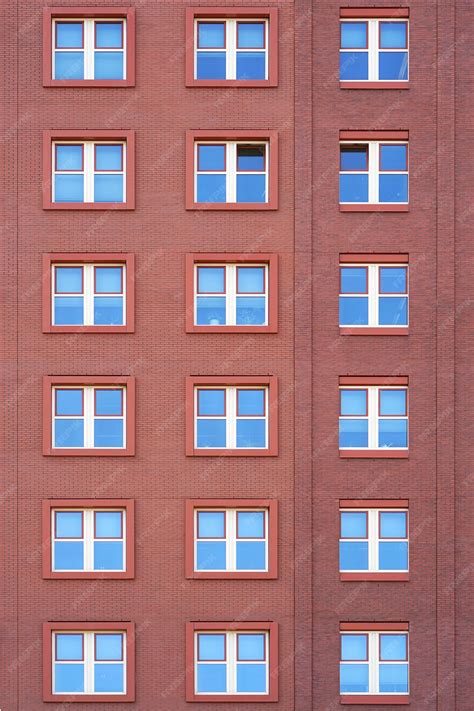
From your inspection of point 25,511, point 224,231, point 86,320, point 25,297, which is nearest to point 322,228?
point 224,231

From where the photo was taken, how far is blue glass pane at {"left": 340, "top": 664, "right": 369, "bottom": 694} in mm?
20484

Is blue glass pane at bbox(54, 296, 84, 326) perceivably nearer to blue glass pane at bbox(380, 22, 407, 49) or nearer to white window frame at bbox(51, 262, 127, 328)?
white window frame at bbox(51, 262, 127, 328)

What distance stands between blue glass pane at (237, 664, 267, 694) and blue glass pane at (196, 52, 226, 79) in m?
17.3

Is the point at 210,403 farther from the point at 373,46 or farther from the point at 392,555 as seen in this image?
the point at 373,46

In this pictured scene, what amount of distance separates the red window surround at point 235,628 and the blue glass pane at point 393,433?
6.10 m

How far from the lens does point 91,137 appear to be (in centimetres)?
2078

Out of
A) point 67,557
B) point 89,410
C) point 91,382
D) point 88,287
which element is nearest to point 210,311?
point 88,287

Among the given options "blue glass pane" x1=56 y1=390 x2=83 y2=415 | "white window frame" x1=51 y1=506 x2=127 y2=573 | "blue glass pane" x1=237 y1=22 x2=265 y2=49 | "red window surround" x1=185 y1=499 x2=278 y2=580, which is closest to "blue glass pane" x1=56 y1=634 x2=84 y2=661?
"white window frame" x1=51 y1=506 x2=127 y2=573

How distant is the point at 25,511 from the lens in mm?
20266

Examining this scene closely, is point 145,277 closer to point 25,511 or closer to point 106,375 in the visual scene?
point 106,375

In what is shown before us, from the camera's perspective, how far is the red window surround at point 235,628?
20094 mm

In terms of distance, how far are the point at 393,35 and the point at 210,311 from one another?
32.8 feet

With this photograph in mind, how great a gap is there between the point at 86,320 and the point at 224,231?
480cm

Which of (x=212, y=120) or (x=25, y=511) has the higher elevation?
(x=212, y=120)
